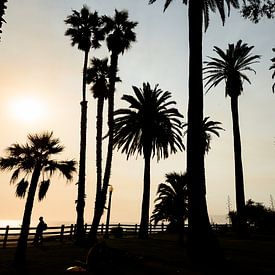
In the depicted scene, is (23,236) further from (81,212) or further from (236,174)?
(236,174)

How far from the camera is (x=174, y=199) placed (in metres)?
23.9

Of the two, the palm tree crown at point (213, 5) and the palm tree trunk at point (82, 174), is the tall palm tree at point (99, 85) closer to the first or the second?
the palm tree trunk at point (82, 174)

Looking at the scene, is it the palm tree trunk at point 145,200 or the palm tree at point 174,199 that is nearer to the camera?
the palm tree at point 174,199

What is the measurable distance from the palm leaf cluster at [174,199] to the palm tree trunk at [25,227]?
11.6 metres

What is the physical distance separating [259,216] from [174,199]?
39.9 ft

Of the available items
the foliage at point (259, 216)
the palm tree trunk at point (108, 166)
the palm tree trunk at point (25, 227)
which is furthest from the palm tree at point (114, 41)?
the foliage at point (259, 216)

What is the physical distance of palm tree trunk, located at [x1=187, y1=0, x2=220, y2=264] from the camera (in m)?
12.6

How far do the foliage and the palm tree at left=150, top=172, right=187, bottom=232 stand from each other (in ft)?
31.4

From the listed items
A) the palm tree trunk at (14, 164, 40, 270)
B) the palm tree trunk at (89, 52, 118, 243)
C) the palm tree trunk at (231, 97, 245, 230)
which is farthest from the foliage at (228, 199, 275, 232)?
the palm tree trunk at (14, 164, 40, 270)

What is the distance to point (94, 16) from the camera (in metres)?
28.6

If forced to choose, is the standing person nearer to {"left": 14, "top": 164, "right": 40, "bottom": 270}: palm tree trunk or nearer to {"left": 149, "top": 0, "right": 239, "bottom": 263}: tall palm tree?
{"left": 14, "top": 164, "right": 40, "bottom": 270}: palm tree trunk

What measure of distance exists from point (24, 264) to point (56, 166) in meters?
4.34

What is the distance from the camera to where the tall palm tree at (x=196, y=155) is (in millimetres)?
12672

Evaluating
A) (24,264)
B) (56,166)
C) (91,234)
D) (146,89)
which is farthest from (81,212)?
(146,89)
